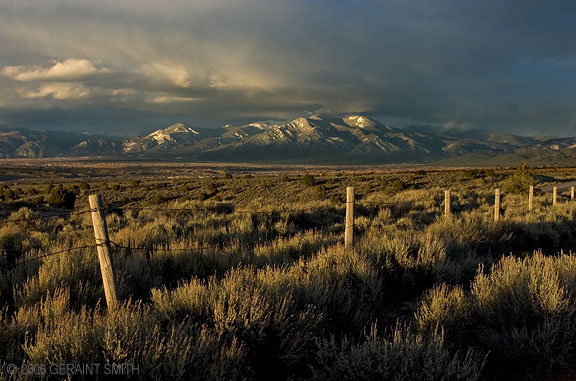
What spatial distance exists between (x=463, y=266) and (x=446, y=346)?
380 centimetres

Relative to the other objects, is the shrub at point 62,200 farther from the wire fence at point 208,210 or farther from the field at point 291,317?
the field at point 291,317

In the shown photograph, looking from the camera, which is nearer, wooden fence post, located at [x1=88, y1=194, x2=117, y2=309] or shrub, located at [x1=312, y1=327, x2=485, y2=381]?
shrub, located at [x1=312, y1=327, x2=485, y2=381]

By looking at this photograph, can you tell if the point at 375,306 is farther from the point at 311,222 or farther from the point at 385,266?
the point at 311,222

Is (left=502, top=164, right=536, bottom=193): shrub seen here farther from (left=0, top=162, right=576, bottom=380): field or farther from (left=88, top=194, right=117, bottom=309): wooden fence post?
(left=88, top=194, right=117, bottom=309): wooden fence post

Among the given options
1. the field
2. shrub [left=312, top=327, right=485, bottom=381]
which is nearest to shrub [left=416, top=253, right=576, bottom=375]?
the field

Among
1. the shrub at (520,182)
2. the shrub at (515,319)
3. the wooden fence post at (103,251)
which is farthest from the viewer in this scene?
the shrub at (520,182)

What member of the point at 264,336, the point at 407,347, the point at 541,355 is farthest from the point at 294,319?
the point at 541,355

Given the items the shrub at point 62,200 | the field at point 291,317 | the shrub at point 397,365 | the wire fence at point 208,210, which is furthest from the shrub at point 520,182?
the shrub at point 62,200

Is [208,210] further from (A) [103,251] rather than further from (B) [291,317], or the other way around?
(B) [291,317]

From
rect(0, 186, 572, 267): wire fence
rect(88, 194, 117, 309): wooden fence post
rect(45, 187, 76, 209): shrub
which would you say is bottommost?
rect(45, 187, 76, 209): shrub

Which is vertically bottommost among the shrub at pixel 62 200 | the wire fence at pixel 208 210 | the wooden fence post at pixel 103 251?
the shrub at pixel 62 200
